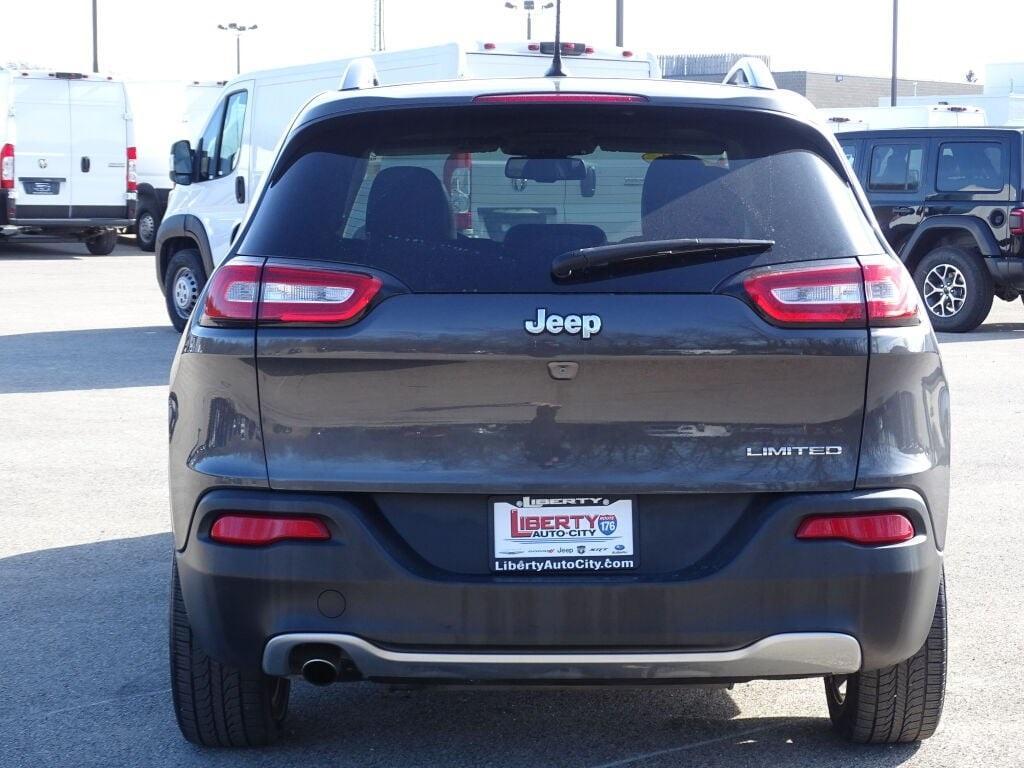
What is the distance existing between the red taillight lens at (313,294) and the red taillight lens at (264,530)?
1.48ft

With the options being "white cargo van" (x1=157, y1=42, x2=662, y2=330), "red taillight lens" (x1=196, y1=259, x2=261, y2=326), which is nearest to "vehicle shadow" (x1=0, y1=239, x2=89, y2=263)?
"white cargo van" (x1=157, y1=42, x2=662, y2=330)

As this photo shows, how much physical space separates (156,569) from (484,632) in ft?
9.77

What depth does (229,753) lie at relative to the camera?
4.07 m

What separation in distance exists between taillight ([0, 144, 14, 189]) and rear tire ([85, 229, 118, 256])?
2703mm

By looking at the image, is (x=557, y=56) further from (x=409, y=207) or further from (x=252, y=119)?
(x=252, y=119)

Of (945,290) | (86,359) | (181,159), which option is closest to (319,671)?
(181,159)

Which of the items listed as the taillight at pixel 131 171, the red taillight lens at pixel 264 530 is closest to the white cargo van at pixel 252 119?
the red taillight lens at pixel 264 530

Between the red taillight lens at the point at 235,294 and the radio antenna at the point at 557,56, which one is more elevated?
the radio antenna at the point at 557,56

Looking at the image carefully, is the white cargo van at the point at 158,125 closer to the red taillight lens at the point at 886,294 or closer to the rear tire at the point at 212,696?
the rear tire at the point at 212,696

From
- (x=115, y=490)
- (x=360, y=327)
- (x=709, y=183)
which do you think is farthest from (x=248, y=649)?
(x=115, y=490)

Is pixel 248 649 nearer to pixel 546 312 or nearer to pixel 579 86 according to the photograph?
pixel 546 312

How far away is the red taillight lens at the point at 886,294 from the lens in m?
3.50

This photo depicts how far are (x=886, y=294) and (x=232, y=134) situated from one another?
36.9 feet

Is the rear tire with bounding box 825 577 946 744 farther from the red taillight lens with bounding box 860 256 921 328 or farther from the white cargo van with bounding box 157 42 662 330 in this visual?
the white cargo van with bounding box 157 42 662 330
